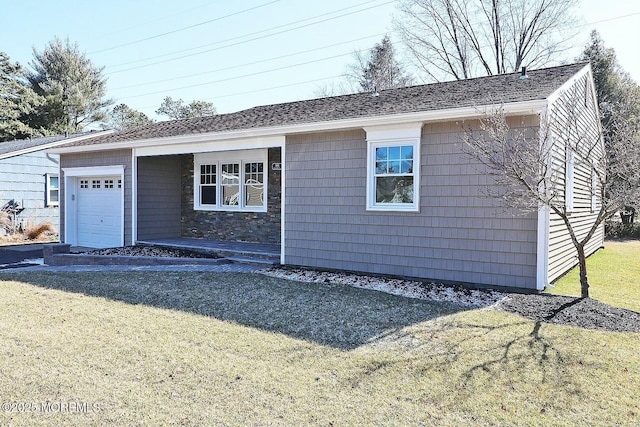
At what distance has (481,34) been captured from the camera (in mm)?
24781

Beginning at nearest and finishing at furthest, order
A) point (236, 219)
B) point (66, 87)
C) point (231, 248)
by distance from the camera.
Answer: point (231, 248) → point (236, 219) → point (66, 87)

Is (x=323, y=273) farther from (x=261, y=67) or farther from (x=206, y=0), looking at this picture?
(x=261, y=67)

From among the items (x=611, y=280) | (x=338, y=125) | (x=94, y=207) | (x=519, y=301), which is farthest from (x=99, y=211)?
(x=611, y=280)

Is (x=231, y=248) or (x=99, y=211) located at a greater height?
(x=99, y=211)

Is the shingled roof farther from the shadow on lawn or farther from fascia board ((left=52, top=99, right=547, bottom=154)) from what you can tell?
the shadow on lawn

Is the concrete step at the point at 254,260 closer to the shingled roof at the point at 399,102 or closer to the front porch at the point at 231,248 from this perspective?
the front porch at the point at 231,248

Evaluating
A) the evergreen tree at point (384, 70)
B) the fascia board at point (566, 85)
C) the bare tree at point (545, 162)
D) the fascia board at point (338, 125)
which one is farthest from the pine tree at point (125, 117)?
the bare tree at point (545, 162)

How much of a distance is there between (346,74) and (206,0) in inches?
487

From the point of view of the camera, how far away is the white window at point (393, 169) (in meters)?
8.14

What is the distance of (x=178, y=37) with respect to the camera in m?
28.5

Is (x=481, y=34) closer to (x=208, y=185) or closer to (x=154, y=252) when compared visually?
(x=208, y=185)

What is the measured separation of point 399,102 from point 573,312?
17.1 feet

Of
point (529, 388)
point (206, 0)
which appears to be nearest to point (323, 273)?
point (529, 388)

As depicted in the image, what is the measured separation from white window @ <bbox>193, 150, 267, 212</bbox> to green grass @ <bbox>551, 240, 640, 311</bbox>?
7.50 meters
